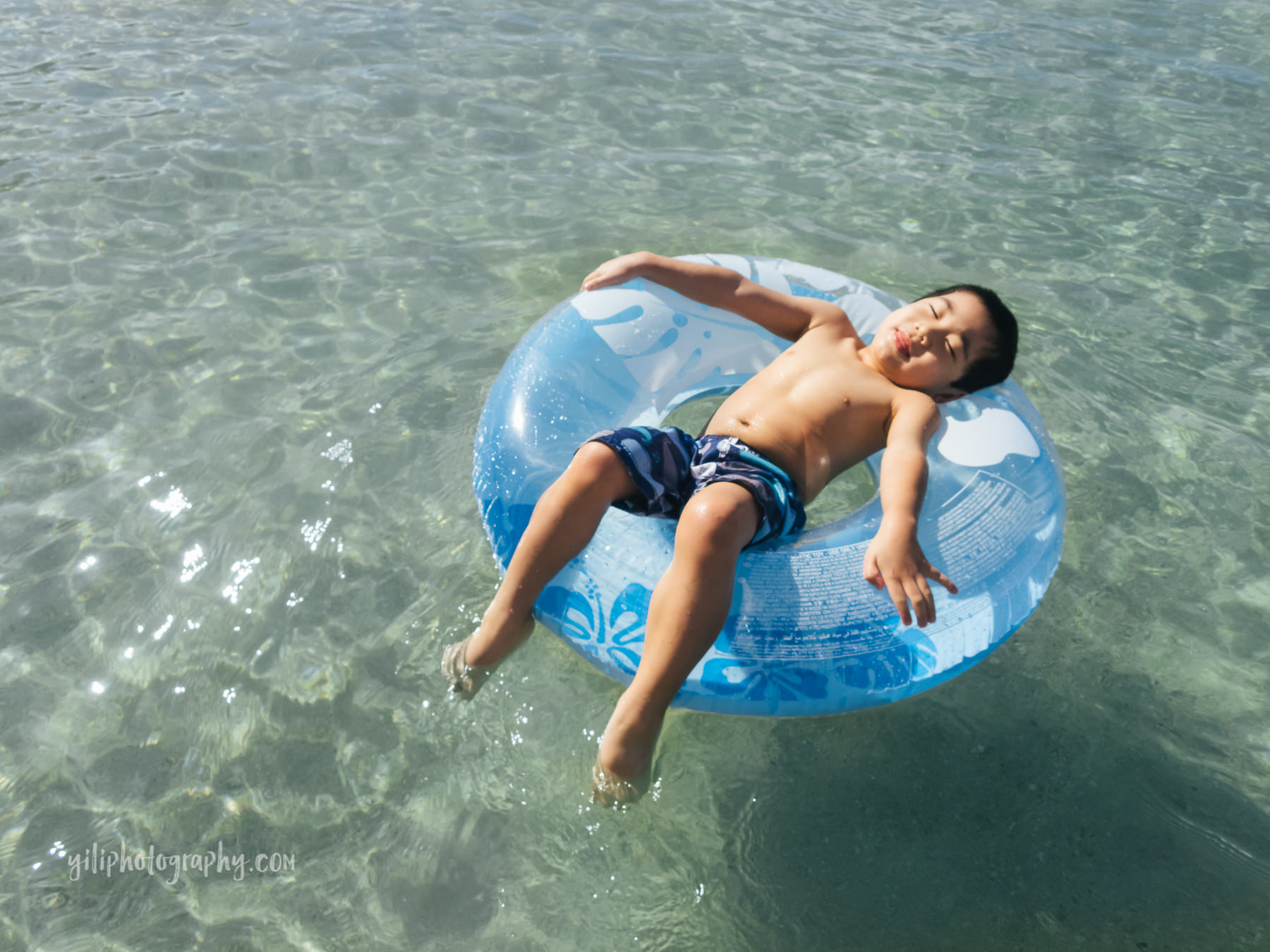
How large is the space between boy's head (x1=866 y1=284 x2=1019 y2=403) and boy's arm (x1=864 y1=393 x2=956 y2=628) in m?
0.30

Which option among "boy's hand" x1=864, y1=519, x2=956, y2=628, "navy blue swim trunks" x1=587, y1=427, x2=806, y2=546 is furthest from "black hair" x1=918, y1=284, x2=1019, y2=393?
"boy's hand" x1=864, y1=519, x2=956, y2=628

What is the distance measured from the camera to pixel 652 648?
1870 millimetres

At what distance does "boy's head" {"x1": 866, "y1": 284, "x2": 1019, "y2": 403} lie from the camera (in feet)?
8.09

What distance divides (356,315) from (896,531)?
252 centimetres

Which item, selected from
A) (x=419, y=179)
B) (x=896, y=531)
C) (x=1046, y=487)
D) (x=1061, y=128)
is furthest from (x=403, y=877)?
(x=1061, y=128)

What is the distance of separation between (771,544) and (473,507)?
108 cm

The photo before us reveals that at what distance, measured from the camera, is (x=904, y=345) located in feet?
8.16

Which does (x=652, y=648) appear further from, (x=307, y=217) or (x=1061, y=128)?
(x=1061, y=128)

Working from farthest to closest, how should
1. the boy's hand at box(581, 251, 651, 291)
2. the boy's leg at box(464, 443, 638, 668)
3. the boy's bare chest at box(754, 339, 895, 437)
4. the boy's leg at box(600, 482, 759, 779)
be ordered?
the boy's hand at box(581, 251, 651, 291) → the boy's bare chest at box(754, 339, 895, 437) → the boy's leg at box(464, 443, 638, 668) → the boy's leg at box(600, 482, 759, 779)

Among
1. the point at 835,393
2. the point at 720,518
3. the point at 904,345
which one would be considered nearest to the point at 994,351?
the point at 904,345

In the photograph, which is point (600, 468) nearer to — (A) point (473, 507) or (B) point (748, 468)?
(B) point (748, 468)

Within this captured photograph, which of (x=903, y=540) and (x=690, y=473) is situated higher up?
(x=903, y=540)

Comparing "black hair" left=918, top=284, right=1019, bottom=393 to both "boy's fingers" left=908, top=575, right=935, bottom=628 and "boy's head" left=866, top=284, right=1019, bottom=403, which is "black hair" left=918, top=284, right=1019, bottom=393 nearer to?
"boy's head" left=866, top=284, right=1019, bottom=403

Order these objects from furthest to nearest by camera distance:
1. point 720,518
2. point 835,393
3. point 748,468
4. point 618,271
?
point 618,271
point 835,393
point 748,468
point 720,518
